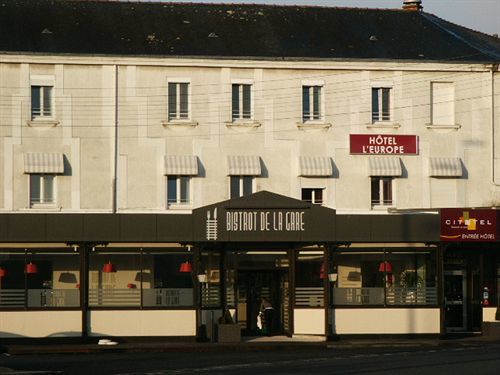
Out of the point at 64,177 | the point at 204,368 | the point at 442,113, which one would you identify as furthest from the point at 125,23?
the point at 204,368

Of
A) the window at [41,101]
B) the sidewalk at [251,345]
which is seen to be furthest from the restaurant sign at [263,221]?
the window at [41,101]

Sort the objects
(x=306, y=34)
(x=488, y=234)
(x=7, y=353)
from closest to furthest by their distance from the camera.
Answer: (x=7, y=353) → (x=488, y=234) → (x=306, y=34)

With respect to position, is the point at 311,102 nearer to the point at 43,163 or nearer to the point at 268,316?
the point at 268,316

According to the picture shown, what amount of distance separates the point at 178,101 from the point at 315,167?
596cm

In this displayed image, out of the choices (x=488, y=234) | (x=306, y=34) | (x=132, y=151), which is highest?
(x=306, y=34)

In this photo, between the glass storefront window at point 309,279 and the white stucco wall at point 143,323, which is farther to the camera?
the glass storefront window at point 309,279

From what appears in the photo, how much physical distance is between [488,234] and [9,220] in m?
16.3

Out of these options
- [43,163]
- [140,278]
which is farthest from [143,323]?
[43,163]

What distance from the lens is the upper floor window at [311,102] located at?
2060 inches

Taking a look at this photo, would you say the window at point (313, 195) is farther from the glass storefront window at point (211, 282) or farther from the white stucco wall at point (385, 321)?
the white stucco wall at point (385, 321)

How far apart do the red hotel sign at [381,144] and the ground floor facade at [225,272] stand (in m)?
7.39

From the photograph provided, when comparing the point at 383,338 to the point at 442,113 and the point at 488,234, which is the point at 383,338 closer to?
the point at 488,234

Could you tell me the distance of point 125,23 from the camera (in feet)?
175

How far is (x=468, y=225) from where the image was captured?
45.2 meters
